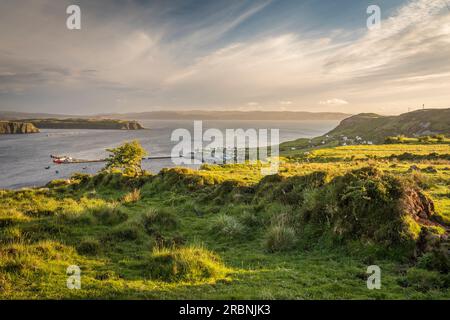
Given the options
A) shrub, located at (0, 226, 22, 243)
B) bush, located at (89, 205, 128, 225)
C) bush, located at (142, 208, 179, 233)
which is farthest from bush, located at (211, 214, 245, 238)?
shrub, located at (0, 226, 22, 243)

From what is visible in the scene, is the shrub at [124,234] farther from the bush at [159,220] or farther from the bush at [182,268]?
the bush at [182,268]

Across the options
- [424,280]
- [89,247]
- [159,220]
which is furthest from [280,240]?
[89,247]

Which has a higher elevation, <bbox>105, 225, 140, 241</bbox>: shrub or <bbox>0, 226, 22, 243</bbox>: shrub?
<bbox>0, 226, 22, 243</bbox>: shrub

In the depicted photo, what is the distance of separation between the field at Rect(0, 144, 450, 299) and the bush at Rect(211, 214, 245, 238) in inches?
2.4

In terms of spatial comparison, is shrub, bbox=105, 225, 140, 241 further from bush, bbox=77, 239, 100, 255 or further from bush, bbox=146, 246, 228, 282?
bush, bbox=146, 246, 228, 282

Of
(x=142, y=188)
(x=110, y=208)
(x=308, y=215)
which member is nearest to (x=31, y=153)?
(x=142, y=188)

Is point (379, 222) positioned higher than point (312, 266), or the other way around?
point (379, 222)

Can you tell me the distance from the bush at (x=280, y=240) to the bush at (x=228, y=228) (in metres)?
1.99

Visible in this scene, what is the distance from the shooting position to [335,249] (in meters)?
12.0

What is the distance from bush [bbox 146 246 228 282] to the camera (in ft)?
29.9

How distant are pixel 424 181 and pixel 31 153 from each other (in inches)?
6149

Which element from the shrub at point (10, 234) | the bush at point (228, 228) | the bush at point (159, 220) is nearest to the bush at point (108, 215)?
the bush at point (159, 220)
